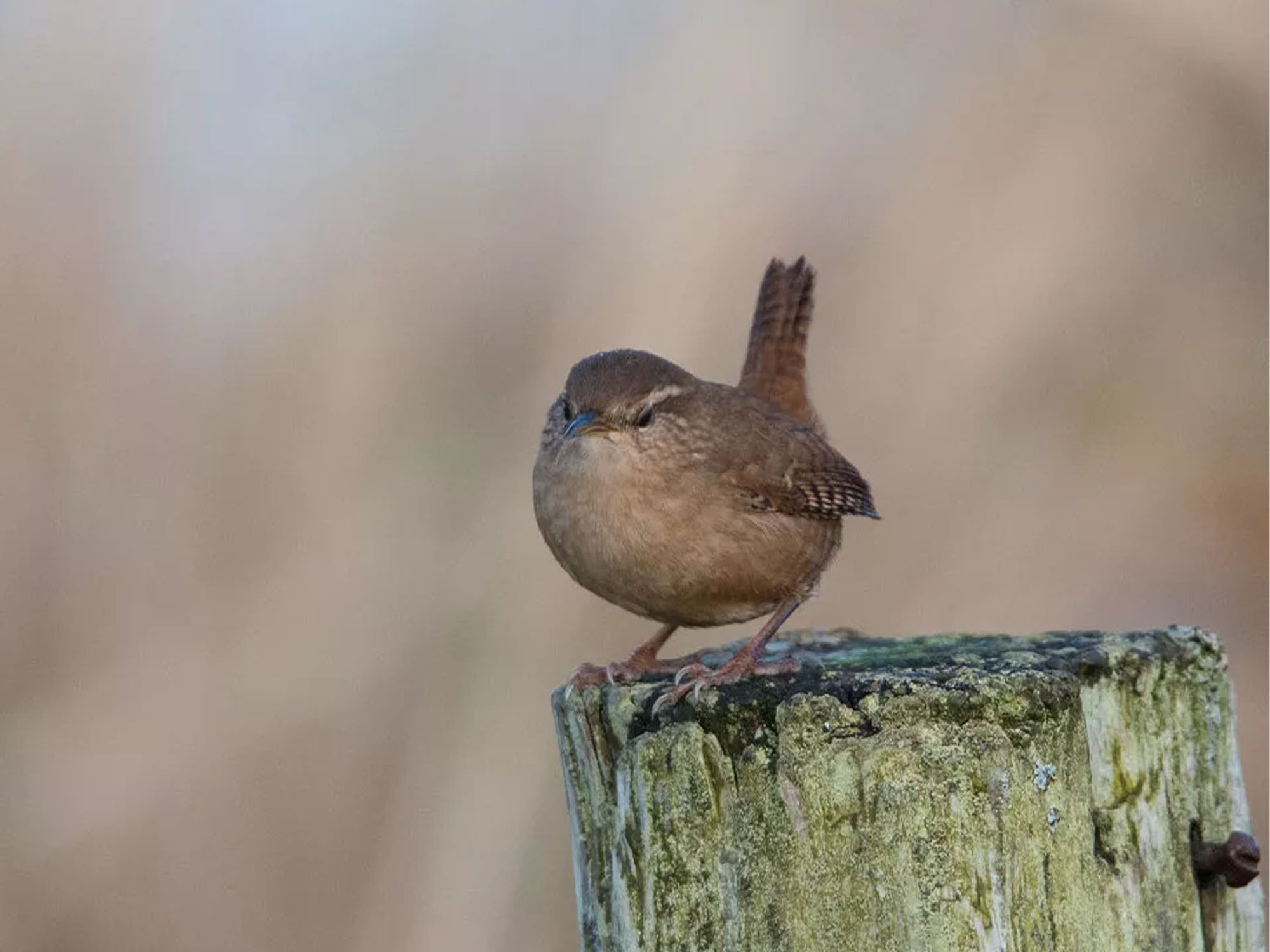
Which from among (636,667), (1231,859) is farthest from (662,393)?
(1231,859)

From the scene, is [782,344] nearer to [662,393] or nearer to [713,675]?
[662,393]

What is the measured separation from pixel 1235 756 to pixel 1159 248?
9.52ft

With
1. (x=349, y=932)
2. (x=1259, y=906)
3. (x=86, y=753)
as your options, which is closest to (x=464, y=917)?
(x=349, y=932)

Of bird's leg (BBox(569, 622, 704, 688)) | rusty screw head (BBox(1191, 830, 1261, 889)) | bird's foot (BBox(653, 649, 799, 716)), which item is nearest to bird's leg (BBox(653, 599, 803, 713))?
bird's foot (BBox(653, 649, 799, 716))

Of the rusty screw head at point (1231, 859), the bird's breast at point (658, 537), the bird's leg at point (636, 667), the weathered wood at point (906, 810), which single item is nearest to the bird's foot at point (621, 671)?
the bird's leg at point (636, 667)

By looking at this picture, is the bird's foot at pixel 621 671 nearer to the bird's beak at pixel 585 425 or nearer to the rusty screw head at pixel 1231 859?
the bird's beak at pixel 585 425

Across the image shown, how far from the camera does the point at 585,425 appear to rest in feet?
9.61

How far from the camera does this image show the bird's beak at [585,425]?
292 cm

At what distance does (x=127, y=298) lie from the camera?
4.57m

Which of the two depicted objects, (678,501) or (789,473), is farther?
(789,473)

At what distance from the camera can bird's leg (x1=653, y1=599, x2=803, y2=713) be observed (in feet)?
6.60

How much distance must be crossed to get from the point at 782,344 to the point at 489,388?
1.03 meters

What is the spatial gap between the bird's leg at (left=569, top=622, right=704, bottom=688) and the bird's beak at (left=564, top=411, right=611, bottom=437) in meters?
0.44

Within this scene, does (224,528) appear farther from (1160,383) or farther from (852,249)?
(1160,383)
